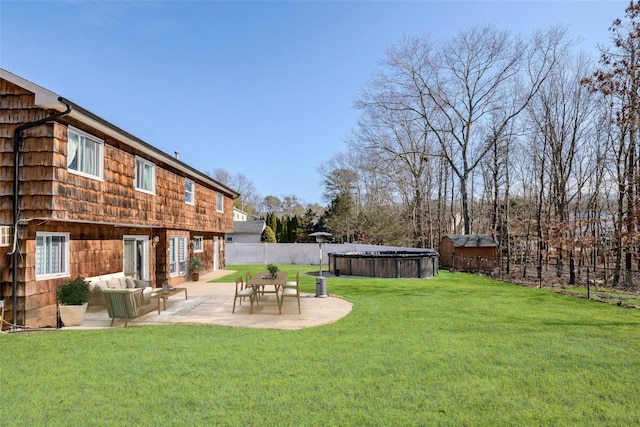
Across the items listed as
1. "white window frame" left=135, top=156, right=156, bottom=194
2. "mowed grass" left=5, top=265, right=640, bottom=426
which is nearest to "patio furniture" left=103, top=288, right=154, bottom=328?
"mowed grass" left=5, top=265, right=640, bottom=426

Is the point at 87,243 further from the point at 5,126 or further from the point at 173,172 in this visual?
the point at 173,172

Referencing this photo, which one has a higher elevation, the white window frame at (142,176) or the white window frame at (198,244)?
the white window frame at (142,176)

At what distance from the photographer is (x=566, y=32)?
20234 mm

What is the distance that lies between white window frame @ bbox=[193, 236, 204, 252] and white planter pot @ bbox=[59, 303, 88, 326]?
9.81 meters

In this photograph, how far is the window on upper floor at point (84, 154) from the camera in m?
7.59

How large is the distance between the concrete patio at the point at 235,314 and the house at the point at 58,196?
1201 mm

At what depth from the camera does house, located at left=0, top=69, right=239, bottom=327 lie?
702cm

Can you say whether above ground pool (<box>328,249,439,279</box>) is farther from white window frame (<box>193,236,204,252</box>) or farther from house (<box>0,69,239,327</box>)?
house (<box>0,69,239,327</box>)

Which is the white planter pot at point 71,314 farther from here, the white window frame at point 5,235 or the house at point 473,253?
the house at point 473,253

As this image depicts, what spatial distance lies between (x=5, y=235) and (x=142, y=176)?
4.52m

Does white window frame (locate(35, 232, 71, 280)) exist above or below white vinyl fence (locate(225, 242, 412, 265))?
above

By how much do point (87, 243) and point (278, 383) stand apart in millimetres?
7293

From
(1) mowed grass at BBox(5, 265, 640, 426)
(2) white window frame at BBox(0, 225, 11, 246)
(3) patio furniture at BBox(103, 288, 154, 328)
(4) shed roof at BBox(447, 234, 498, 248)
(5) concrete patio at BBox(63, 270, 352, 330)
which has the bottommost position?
(5) concrete patio at BBox(63, 270, 352, 330)

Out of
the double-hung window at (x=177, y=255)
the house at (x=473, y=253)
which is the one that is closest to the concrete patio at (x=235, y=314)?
the double-hung window at (x=177, y=255)
